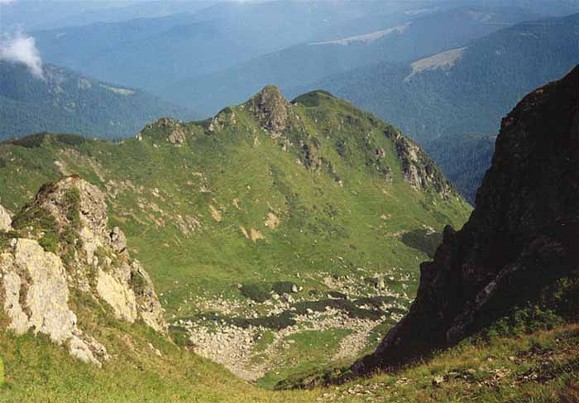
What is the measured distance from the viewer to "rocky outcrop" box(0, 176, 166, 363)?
28.3 meters

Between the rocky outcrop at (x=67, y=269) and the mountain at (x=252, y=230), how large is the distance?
2835 centimetres

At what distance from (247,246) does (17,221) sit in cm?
9545

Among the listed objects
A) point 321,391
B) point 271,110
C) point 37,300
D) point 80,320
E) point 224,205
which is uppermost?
point 37,300

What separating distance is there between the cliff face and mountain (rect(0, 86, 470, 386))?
127 feet

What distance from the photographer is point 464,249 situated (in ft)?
149

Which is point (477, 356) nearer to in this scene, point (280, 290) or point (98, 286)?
point (98, 286)

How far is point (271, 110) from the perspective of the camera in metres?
193

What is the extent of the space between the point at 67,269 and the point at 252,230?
339 feet

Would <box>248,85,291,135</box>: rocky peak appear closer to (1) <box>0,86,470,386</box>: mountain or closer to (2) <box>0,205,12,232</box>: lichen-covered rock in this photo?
(1) <box>0,86,470,386</box>: mountain

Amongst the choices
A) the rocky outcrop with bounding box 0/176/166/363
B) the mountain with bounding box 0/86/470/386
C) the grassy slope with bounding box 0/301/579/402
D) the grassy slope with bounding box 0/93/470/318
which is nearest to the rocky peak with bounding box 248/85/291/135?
the mountain with bounding box 0/86/470/386

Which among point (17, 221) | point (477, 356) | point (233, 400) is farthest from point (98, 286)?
point (477, 356)

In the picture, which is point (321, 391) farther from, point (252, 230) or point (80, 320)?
point (252, 230)

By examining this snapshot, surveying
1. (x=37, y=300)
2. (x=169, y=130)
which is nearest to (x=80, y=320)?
(x=37, y=300)

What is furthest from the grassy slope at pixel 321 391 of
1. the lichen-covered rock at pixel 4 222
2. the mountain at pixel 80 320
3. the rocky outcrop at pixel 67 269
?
the lichen-covered rock at pixel 4 222
